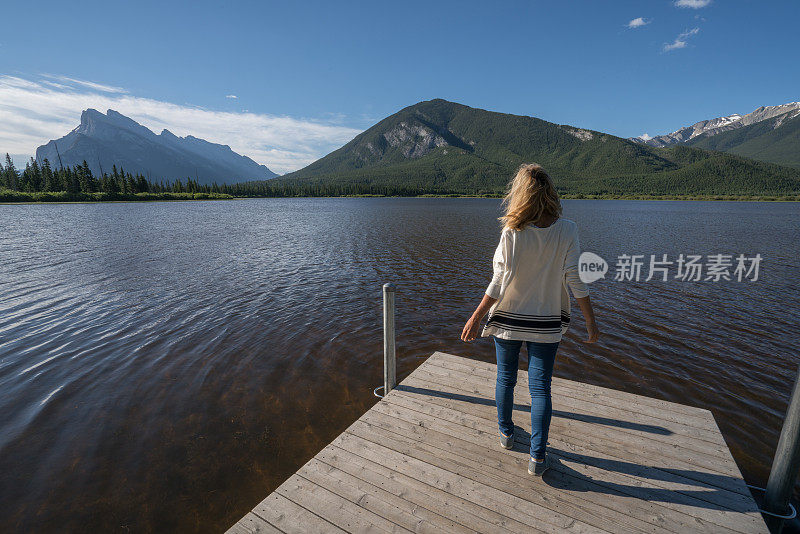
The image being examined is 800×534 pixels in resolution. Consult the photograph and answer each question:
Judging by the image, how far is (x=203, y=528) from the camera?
4.17 metres

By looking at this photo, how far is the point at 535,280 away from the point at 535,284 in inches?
1.5

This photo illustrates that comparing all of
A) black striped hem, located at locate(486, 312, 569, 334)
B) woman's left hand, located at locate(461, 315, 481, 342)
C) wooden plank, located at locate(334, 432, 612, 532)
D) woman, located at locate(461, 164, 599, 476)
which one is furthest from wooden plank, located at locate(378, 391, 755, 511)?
black striped hem, located at locate(486, 312, 569, 334)

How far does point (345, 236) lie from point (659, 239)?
29.2 m

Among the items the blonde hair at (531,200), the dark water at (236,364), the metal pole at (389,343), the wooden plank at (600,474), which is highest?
the blonde hair at (531,200)

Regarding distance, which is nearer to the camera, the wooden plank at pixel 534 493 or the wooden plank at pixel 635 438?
the wooden plank at pixel 534 493

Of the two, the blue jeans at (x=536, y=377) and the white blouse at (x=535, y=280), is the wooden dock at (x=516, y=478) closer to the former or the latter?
the blue jeans at (x=536, y=377)

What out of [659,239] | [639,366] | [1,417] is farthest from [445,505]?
[659,239]

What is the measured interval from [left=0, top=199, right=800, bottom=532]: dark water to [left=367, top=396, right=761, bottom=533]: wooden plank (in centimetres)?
210

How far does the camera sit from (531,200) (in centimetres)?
308

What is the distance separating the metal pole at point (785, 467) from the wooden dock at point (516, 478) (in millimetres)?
323

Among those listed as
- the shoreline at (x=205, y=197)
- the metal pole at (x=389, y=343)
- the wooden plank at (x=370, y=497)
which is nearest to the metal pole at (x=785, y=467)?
the wooden plank at (x=370, y=497)

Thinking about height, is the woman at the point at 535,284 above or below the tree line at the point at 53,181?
below

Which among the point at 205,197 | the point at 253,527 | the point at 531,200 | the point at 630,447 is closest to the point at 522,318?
the point at 531,200

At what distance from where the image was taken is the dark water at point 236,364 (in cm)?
481
